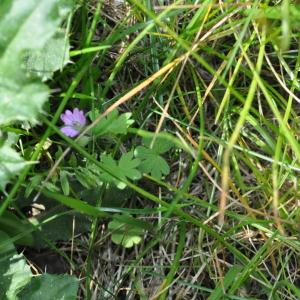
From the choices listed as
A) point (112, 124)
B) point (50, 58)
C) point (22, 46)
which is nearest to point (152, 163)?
point (112, 124)

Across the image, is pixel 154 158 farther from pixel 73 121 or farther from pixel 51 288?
pixel 51 288

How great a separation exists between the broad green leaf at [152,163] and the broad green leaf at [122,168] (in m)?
0.03

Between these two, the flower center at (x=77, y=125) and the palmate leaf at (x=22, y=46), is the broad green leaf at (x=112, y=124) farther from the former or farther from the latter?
the palmate leaf at (x=22, y=46)

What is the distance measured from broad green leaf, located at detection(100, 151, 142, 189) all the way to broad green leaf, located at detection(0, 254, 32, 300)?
0.28 meters

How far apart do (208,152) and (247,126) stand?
0.13 m

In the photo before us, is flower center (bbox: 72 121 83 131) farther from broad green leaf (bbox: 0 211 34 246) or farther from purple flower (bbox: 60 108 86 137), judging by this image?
broad green leaf (bbox: 0 211 34 246)

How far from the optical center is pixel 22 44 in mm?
1257

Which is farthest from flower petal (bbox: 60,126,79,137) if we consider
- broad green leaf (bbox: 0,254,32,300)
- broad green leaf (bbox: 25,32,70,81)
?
broad green leaf (bbox: 0,254,32,300)

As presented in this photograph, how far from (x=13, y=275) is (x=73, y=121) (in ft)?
1.33

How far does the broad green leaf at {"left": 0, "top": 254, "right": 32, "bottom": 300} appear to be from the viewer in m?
1.54

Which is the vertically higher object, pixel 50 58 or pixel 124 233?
pixel 50 58

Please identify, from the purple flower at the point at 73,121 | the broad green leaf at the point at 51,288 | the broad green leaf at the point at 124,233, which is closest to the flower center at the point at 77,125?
the purple flower at the point at 73,121

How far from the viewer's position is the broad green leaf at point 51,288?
61.6 inches

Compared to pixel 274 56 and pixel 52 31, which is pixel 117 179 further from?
pixel 274 56
